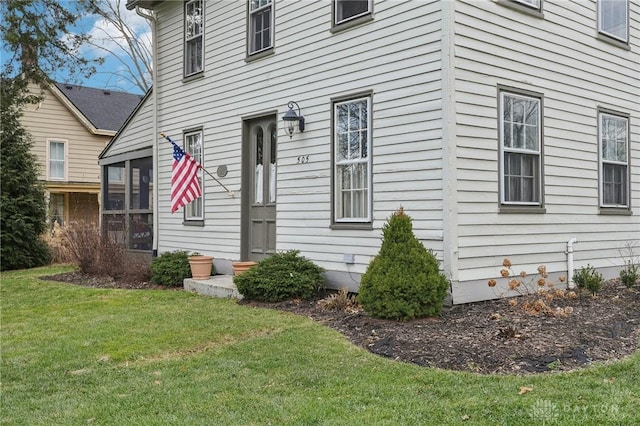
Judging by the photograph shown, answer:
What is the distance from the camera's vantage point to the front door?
938 centimetres

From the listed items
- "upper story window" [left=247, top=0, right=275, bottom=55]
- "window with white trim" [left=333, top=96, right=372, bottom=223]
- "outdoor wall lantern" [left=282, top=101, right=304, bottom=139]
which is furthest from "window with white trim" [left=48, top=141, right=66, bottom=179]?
"window with white trim" [left=333, top=96, right=372, bottom=223]

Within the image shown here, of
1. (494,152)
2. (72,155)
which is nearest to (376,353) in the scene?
(494,152)

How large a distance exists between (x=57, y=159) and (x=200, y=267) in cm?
1414

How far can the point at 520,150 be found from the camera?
291 inches

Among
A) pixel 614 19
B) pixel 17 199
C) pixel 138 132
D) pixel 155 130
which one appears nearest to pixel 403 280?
pixel 614 19

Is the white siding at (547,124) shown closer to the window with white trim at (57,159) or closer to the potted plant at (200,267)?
the potted plant at (200,267)

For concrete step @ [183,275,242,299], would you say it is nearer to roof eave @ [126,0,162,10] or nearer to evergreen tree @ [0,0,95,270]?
roof eave @ [126,0,162,10]

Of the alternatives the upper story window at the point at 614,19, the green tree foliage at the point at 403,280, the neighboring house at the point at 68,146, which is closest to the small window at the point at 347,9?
the green tree foliage at the point at 403,280

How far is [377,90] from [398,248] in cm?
242

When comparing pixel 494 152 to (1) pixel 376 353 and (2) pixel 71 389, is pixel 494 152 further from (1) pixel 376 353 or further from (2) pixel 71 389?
(2) pixel 71 389

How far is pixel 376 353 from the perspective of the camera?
16.5 ft

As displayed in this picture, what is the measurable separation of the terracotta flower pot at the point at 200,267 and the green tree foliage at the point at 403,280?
429 centimetres

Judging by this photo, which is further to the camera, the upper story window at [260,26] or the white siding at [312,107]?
the upper story window at [260,26]

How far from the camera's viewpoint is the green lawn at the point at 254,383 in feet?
11.7
